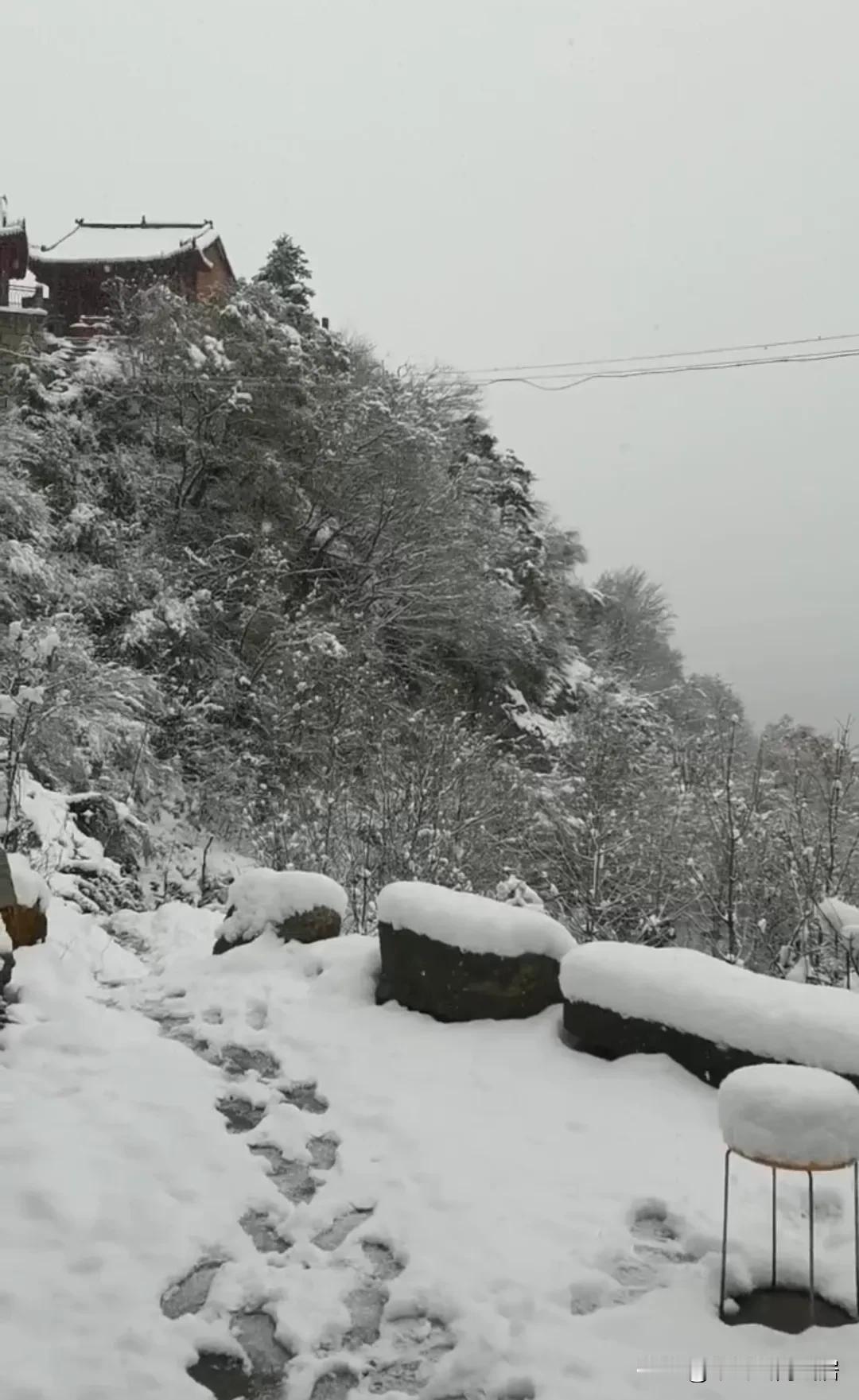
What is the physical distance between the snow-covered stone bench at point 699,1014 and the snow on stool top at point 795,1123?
1.48m

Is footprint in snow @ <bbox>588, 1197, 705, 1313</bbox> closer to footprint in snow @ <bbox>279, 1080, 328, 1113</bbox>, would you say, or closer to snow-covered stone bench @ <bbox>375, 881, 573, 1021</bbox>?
footprint in snow @ <bbox>279, 1080, 328, 1113</bbox>

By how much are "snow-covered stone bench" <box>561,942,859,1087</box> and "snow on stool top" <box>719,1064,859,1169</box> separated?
1.48 meters

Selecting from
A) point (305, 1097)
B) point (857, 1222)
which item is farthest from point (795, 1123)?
point (305, 1097)

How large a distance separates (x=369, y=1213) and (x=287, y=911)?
3.24 m

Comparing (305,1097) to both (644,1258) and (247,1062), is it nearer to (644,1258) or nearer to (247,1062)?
(247,1062)

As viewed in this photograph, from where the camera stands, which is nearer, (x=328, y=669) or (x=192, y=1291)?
(x=192, y=1291)

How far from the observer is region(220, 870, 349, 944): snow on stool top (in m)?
6.49

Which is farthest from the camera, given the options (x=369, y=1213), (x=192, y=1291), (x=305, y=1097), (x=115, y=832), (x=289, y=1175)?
(x=115, y=832)

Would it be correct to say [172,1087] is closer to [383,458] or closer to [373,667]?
[373,667]

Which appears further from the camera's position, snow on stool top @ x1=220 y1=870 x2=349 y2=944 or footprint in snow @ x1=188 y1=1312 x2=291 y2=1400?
snow on stool top @ x1=220 y1=870 x2=349 y2=944

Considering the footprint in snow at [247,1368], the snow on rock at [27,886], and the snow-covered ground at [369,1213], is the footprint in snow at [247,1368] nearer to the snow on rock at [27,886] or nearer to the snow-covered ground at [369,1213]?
the snow-covered ground at [369,1213]

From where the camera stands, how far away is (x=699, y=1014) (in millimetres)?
4270

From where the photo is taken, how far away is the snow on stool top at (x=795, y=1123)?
7.96ft

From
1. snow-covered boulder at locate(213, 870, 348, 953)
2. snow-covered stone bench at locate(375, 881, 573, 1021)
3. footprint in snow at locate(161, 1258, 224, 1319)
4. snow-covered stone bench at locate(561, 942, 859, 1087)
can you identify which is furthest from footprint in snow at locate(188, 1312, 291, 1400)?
snow-covered boulder at locate(213, 870, 348, 953)
